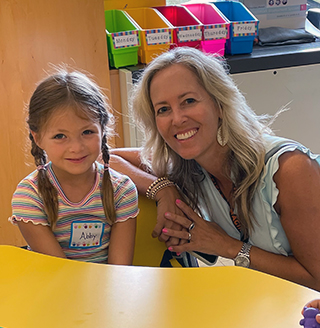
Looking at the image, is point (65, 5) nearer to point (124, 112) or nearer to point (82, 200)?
point (124, 112)

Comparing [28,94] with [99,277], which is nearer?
[99,277]

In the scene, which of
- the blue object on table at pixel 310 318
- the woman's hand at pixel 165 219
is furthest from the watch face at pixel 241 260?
the blue object on table at pixel 310 318

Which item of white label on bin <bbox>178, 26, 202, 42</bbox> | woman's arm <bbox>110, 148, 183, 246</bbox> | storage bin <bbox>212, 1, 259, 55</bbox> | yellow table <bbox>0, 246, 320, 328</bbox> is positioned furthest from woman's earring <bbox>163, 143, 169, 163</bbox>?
storage bin <bbox>212, 1, 259, 55</bbox>

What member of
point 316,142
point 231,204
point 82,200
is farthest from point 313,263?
point 316,142

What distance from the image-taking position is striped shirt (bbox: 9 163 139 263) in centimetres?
137

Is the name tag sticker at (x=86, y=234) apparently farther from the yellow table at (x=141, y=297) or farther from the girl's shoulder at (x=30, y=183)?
the yellow table at (x=141, y=297)

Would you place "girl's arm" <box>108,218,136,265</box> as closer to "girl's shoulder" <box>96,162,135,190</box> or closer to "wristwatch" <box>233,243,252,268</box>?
"girl's shoulder" <box>96,162,135,190</box>

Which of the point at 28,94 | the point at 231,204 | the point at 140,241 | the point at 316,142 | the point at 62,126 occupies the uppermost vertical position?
the point at 62,126

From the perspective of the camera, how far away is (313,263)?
1.28m

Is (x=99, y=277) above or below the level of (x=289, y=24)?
below

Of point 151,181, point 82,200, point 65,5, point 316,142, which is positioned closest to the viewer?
point 82,200

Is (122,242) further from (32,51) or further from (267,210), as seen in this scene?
(32,51)

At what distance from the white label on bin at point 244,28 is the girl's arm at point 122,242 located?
169cm

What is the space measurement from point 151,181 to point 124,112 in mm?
1071
